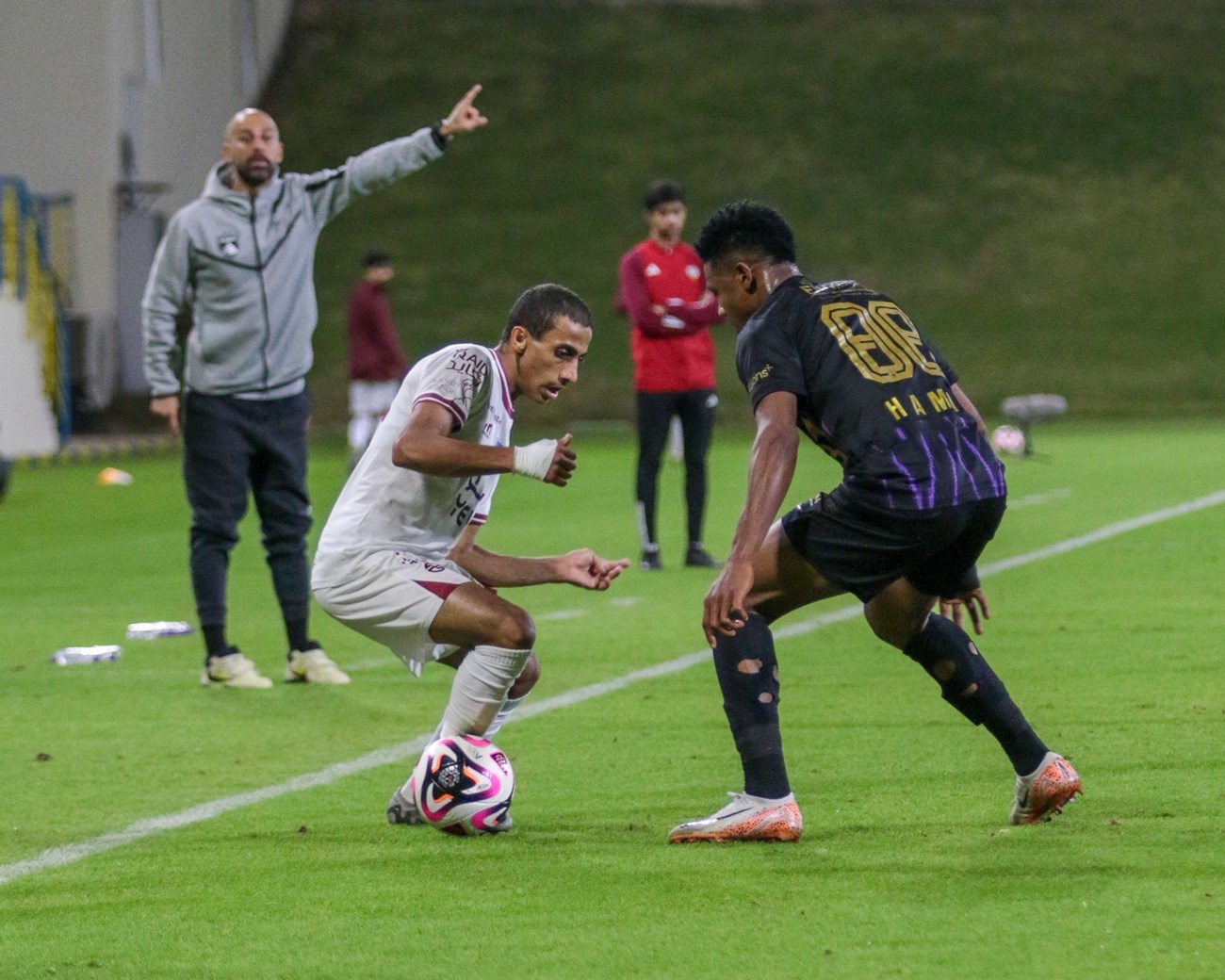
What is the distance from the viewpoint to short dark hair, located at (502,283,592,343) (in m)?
4.94

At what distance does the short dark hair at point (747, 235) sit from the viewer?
15.2 ft

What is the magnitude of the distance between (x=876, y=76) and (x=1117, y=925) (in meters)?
37.1

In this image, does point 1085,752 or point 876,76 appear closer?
point 1085,752

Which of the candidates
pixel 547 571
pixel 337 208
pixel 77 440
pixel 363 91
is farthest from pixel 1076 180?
pixel 547 571

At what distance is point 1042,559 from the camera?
10727mm

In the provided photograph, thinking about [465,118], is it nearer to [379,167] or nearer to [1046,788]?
[379,167]

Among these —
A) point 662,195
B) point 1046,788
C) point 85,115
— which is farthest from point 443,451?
point 85,115

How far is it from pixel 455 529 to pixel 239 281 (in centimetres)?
269

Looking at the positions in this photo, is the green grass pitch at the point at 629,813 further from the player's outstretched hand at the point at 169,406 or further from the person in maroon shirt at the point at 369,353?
the person in maroon shirt at the point at 369,353

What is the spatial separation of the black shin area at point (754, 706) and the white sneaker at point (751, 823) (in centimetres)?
3

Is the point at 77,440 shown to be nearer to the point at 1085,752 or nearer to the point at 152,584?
the point at 152,584

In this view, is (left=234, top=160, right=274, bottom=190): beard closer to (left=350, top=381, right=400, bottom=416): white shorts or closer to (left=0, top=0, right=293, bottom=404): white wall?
(left=350, top=381, right=400, bottom=416): white shorts

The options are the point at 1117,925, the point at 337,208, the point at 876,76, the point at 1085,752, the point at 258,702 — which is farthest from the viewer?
the point at 876,76

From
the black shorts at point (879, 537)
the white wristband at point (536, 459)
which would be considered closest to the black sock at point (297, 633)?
the white wristband at point (536, 459)
